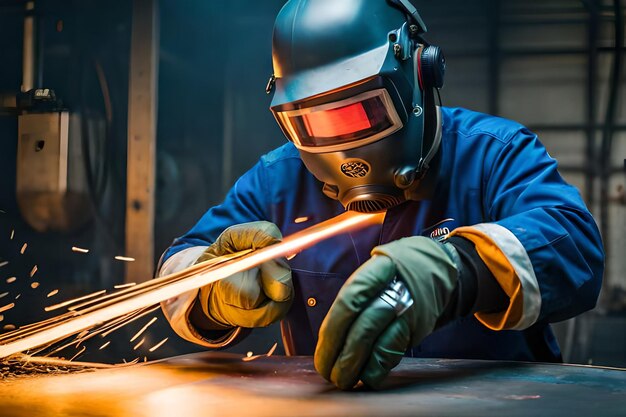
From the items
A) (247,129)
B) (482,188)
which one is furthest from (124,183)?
(482,188)

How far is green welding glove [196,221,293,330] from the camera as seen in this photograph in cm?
153

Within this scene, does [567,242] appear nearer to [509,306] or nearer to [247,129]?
[509,306]

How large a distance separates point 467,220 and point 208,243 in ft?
2.30

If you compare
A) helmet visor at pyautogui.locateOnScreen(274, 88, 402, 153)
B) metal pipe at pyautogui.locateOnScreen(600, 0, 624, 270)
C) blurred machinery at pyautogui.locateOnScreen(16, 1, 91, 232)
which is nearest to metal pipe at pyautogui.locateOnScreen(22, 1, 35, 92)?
blurred machinery at pyautogui.locateOnScreen(16, 1, 91, 232)

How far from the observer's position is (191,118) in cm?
421

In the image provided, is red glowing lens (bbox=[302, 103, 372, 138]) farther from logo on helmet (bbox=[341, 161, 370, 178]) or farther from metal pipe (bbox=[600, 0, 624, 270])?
metal pipe (bbox=[600, 0, 624, 270])

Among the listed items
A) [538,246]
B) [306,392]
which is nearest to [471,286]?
[538,246]

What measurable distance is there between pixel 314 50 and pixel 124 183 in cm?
244

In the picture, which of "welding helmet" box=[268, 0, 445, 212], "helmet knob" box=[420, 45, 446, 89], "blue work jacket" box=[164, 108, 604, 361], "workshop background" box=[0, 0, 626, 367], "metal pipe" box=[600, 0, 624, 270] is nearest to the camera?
"blue work jacket" box=[164, 108, 604, 361]

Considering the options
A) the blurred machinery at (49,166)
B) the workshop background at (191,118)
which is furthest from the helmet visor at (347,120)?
the workshop background at (191,118)

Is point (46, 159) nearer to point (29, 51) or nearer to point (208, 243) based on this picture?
point (29, 51)

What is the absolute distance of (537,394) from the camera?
1.16 m

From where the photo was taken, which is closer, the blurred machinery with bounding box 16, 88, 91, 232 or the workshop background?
the blurred machinery with bounding box 16, 88, 91, 232

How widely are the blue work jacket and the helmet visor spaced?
290 mm
